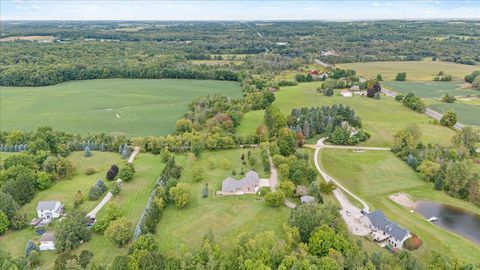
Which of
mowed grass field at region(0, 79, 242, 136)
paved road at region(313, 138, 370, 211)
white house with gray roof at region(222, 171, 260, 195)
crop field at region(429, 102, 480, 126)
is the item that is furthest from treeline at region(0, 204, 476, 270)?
crop field at region(429, 102, 480, 126)

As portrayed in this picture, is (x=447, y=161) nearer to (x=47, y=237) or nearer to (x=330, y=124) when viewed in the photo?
(x=330, y=124)

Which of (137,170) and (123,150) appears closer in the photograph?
(137,170)

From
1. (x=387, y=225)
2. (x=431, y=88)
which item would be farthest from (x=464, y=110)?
(x=387, y=225)

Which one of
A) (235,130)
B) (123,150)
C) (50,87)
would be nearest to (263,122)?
(235,130)

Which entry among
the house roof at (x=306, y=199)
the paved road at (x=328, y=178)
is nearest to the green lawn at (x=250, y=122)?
the paved road at (x=328, y=178)

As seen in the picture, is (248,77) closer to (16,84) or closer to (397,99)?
(397,99)

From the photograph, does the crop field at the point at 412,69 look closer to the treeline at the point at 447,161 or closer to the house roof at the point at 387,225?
the treeline at the point at 447,161

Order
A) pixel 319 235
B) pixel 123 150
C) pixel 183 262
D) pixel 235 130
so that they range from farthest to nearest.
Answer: pixel 235 130, pixel 123 150, pixel 319 235, pixel 183 262
